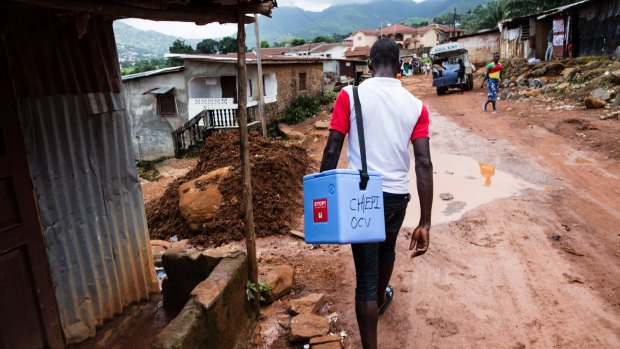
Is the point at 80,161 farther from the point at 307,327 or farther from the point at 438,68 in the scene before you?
the point at 438,68

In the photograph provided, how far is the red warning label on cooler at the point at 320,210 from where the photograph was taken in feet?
7.77

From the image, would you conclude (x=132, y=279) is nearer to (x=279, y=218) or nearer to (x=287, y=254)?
(x=287, y=254)

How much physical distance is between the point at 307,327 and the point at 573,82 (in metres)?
A: 15.1

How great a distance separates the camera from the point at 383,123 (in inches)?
98.0

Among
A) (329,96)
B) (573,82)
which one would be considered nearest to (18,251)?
(573,82)

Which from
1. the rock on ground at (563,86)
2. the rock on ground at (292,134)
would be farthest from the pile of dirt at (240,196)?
the rock on ground at (563,86)

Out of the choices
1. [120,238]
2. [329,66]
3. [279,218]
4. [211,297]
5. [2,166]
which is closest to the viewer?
[2,166]

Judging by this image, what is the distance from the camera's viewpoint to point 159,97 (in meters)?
18.0

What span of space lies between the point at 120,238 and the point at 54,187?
772 millimetres

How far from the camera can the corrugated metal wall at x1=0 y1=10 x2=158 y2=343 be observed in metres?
2.86

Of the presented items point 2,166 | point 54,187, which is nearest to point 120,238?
point 54,187

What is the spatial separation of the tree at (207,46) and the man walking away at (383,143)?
2001 inches

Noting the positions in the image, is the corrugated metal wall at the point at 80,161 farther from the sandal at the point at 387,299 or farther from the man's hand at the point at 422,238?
the man's hand at the point at 422,238

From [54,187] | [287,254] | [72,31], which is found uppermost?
[72,31]
